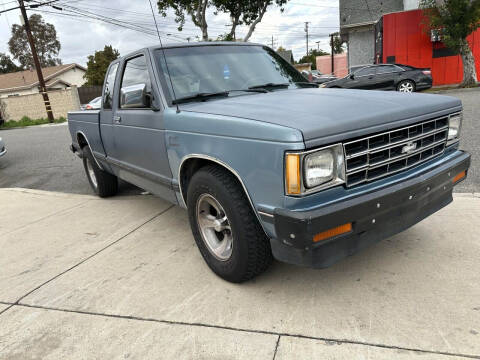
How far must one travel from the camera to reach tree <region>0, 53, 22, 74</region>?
216 ft

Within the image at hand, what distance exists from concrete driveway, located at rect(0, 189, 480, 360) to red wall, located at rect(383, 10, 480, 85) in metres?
17.1

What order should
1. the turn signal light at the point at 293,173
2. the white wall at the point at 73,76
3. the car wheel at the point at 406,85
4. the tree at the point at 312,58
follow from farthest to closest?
the tree at the point at 312,58 < the white wall at the point at 73,76 < the car wheel at the point at 406,85 < the turn signal light at the point at 293,173

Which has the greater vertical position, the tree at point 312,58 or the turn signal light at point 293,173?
the tree at point 312,58

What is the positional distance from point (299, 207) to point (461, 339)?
1149mm

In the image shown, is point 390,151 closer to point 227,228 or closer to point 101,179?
point 227,228

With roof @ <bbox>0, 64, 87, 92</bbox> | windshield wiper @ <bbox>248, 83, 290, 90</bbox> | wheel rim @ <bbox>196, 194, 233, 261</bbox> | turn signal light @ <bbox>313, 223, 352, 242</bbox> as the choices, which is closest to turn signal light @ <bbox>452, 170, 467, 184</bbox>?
turn signal light @ <bbox>313, 223, 352, 242</bbox>

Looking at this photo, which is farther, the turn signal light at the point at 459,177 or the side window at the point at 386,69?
the side window at the point at 386,69

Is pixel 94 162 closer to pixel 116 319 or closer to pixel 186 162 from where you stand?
pixel 186 162

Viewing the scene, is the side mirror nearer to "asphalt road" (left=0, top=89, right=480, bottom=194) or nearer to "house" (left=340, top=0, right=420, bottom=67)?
"asphalt road" (left=0, top=89, right=480, bottom=194)

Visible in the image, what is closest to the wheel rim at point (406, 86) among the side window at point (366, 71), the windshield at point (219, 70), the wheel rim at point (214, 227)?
the side window at point (366, 71)

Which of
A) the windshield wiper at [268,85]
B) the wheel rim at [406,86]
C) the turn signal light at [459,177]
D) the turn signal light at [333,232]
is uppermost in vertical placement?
the windshield wiper at [268,85]

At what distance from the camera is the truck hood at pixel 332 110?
2118mm

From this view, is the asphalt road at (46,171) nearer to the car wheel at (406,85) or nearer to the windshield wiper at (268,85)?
the windshield wiper at (268,85)

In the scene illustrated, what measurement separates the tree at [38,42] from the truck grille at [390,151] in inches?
2216
